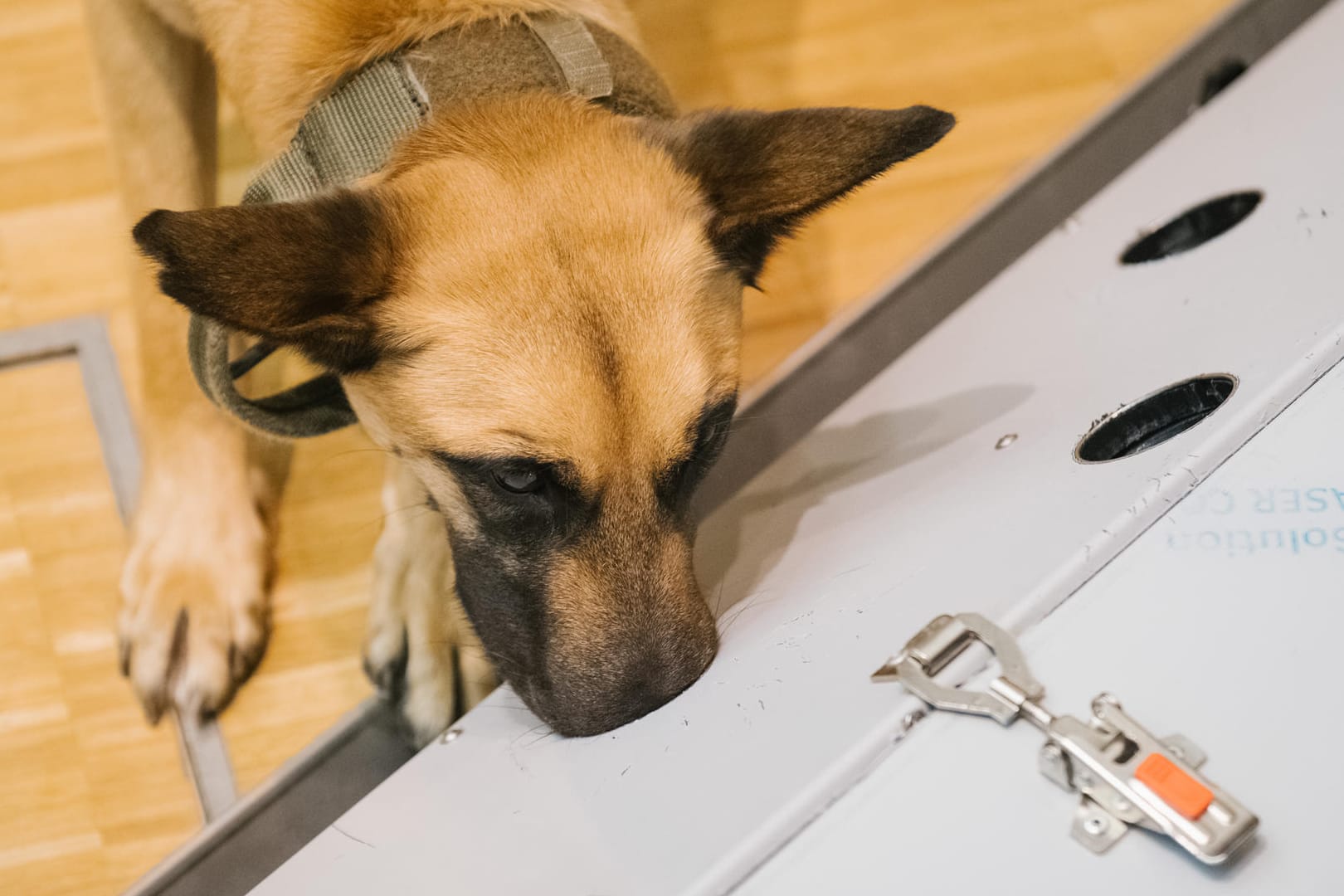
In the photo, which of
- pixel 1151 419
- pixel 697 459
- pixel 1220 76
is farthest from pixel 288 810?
pixel 1220 76

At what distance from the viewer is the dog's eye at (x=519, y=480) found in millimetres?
1150

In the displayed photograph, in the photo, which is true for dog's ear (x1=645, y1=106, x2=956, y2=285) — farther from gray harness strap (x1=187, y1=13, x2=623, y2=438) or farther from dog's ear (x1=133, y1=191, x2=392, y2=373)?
dog's ear (x1=133, y1=191, x2=392, y2=373)

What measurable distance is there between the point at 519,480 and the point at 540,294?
0.69 ft

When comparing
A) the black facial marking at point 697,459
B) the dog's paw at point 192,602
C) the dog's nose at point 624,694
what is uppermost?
the black facial marking at point 697,459

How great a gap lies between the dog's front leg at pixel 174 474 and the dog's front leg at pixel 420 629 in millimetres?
233

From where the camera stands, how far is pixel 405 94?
1240mm

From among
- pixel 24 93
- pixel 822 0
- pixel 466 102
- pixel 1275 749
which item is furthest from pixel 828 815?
pixel 24 93

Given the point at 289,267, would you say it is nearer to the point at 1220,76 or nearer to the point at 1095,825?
the point at 1095,825

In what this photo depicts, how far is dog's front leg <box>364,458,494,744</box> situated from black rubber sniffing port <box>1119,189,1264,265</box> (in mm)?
1138

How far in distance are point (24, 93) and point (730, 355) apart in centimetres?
204

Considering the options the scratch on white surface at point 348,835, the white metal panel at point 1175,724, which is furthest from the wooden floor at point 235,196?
the white metal panel at point 1175,724

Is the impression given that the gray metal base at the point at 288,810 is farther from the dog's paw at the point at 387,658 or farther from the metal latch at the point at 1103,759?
the metal latch at the point at 1103,759

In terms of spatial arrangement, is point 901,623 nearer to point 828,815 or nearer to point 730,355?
point 828,815

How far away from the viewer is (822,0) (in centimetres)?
264
